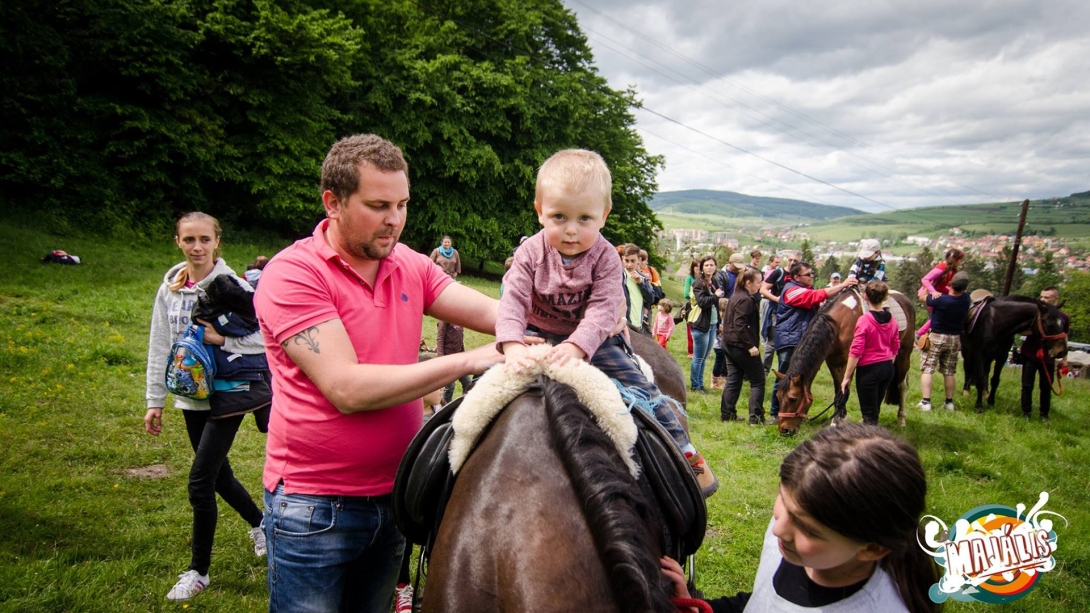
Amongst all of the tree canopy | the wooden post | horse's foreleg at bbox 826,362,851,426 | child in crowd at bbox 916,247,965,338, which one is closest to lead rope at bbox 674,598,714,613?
horse's foreleg at bbox 826,362,851,426

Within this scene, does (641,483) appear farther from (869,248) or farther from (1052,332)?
(1052,332)

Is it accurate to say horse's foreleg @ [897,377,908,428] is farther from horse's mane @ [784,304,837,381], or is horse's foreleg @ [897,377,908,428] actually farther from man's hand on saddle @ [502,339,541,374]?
man's hand on saddle @ [502,339,541,374]

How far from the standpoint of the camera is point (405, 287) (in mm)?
2006

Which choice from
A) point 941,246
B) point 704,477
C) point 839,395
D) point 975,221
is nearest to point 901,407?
point 839,395

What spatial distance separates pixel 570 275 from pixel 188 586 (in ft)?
9.80

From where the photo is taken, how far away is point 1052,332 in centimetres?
853

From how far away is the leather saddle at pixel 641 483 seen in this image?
1.70 meters

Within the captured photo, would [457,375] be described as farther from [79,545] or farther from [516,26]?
[516,26]

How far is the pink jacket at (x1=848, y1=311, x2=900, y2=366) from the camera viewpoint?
6.72m

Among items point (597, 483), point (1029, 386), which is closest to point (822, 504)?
point (597, 483)

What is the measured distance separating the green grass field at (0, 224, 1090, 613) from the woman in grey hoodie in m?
0.34

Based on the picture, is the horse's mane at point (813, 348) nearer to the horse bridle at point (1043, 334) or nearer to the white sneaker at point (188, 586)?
the horse bridle at point (1043, 334)

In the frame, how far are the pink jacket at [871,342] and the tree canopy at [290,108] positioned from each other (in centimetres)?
1779

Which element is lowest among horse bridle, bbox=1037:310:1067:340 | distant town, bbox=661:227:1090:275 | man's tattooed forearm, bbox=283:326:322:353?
horse bridle, bbox=1037:310:1067:340
